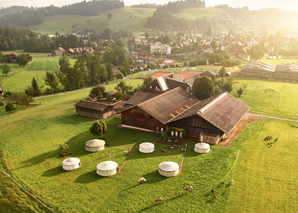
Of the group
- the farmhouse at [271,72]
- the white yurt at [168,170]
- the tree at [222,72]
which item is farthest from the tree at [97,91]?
the farmhouse at [271,72]

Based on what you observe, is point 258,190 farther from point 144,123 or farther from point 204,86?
point 204,86

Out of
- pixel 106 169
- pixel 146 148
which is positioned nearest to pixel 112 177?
pixel 106 169

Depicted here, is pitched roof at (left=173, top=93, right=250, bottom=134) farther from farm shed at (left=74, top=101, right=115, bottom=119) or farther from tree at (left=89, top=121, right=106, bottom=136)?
farm shed at (left=74, top=101, right=115, bottom=119)

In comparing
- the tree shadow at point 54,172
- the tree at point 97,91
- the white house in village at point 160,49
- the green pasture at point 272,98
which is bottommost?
the green pasture at point 272,98

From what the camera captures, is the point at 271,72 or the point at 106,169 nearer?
the point at 106,169

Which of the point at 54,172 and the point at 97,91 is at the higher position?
the point at 97,91

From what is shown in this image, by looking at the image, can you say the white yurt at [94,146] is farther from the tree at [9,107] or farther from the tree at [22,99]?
the tree at [22,99]

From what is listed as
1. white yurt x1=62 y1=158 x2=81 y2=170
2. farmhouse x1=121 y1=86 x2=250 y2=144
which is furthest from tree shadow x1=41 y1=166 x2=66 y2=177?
farmhouse x1=121 y1=86 x2=250 y2=144

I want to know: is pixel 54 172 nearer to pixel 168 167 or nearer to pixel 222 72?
pixel 168 167
